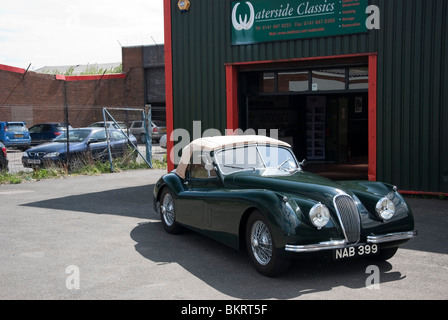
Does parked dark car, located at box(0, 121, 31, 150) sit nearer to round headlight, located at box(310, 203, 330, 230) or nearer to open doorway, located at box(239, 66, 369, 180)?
open doorway, located at box(239, 66, 369, 180)

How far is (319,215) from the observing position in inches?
210

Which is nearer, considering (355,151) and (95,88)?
(355,151)

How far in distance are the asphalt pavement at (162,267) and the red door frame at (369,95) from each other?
2.21m

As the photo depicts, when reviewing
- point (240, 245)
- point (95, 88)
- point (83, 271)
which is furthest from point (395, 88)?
point (95, 88)

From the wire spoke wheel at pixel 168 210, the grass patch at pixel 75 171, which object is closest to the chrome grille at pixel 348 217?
the wire spoke wheel at pixel 168 210

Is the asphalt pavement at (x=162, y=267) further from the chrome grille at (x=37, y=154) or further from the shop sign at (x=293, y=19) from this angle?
the chrome grille at (x=37, y=154)

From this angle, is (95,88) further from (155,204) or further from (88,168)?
(155,204)

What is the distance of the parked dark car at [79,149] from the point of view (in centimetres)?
1605

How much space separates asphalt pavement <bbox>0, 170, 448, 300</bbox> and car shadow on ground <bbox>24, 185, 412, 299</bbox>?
0.03 ft

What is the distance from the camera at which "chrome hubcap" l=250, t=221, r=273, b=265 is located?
18.1 ft

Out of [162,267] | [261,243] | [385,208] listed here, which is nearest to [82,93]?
A: [162,267]

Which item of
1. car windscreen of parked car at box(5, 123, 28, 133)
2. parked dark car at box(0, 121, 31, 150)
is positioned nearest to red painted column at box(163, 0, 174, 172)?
parked dark car at box(0, 121, 31, 150)

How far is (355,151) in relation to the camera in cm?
2109
